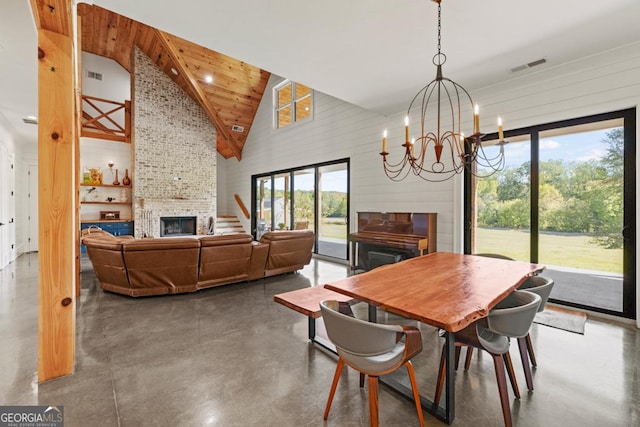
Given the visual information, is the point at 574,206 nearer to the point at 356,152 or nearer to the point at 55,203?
the point at 356,152

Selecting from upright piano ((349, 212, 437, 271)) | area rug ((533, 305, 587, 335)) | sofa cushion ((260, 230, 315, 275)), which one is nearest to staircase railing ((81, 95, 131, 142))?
sofa cushion ((260, 230, 315, 275))

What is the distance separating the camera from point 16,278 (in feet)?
15.8

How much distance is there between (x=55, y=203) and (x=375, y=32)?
318cm

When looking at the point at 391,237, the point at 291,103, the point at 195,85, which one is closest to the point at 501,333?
the point at 391,237

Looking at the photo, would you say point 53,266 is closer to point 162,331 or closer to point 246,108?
point 162,331

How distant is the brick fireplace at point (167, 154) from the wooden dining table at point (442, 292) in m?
8.07

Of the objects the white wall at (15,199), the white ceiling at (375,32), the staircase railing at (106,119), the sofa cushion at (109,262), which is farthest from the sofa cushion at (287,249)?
the staircase railing at (106,119)

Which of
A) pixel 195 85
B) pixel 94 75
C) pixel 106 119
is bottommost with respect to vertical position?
pixel 106 119

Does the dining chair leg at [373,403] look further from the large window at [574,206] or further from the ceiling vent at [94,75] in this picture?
the ceiling vent at [94,75]

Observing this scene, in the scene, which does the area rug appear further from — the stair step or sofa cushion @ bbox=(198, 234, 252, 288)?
the stair step

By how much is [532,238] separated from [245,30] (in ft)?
14.1

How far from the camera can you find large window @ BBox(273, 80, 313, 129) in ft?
24.4

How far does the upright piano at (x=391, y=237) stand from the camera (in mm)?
4480

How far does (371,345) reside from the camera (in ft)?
4.54
